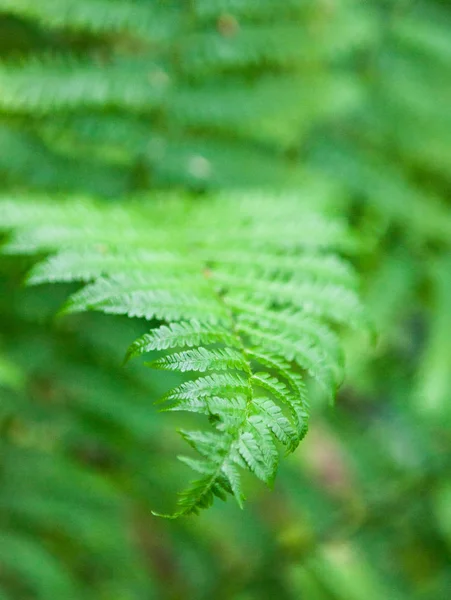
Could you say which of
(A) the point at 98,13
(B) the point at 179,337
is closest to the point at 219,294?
(B) the point at 179,337

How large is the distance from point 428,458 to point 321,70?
1.35 m

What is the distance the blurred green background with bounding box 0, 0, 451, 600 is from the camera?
1481 millimetres

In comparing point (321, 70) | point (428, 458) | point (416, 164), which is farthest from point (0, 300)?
point (428, 458)

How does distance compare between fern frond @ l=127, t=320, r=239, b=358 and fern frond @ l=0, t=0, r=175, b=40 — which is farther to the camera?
fern frond @ l=0, t=0, r=175, b=40

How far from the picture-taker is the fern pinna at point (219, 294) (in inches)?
26.7

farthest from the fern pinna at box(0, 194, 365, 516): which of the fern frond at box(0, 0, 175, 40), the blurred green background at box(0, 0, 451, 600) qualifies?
the fern frond at box(0, 0, 175, 40)

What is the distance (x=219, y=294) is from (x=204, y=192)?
0.70 m

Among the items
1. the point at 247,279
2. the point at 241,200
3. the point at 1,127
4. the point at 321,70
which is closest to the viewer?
the point at 247,279

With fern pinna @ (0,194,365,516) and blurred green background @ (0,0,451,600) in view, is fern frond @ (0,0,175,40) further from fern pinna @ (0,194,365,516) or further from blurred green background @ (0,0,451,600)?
fern pinna @ (0,194,365,516)

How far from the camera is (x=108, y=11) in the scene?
1.42m

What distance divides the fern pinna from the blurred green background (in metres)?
0.25

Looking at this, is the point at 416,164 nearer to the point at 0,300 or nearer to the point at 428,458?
the point at 428,458

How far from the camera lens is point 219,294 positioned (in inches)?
38.0

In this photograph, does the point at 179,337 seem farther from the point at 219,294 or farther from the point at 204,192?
the point at 204,192
